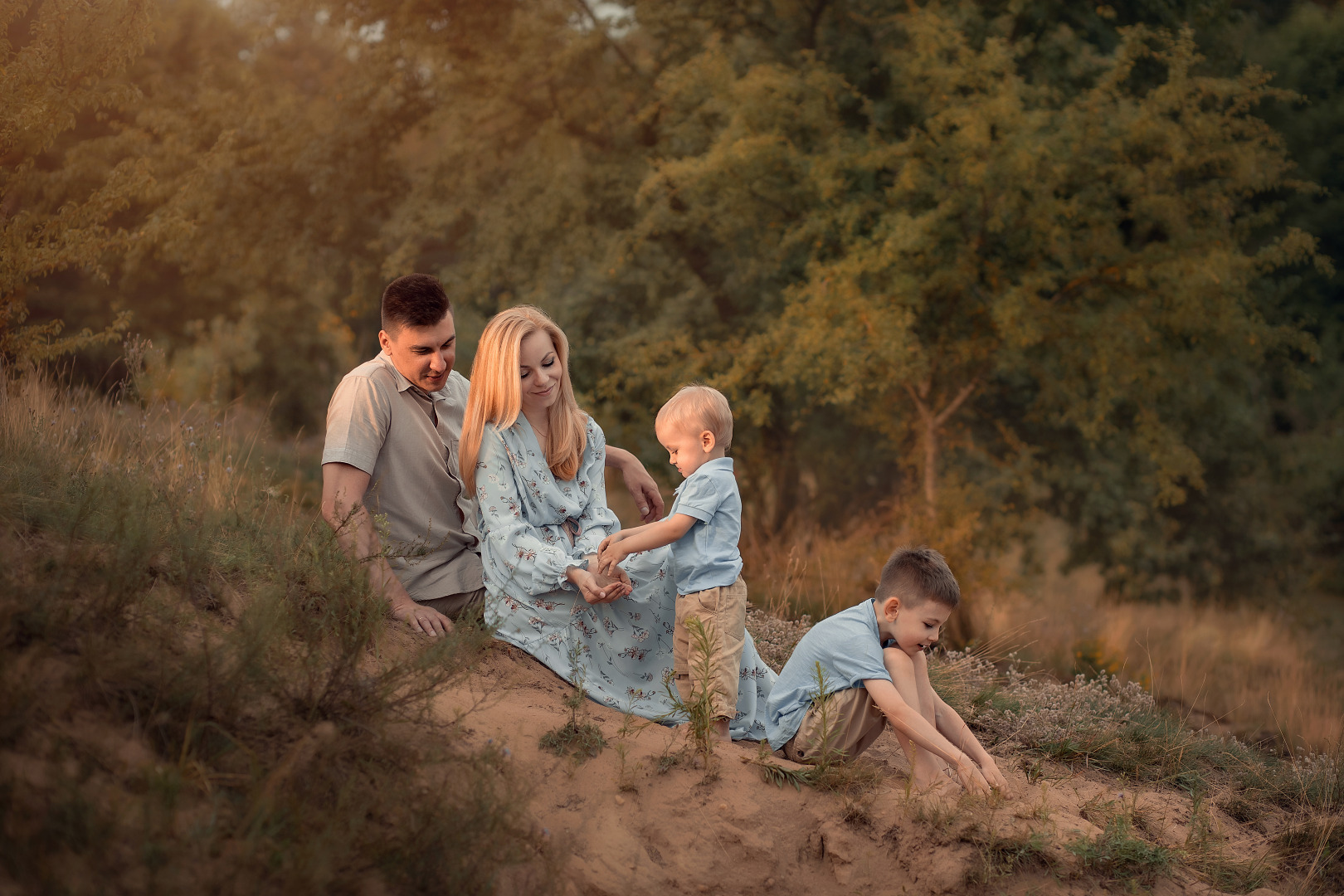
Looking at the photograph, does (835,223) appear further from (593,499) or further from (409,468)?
(409,468)

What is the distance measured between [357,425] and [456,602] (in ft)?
2.94

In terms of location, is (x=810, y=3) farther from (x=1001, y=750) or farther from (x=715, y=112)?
(x=1001, y=750)

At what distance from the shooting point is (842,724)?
3.69 meters

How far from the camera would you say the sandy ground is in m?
3.10

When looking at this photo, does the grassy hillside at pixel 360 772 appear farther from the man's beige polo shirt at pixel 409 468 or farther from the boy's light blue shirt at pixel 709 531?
the boy's light blue shirt at pixel 709 531

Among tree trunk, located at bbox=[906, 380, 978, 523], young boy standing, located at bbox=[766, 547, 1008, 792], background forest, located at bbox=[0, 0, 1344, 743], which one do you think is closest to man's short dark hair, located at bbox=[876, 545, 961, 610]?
young boy standing, located at bbox=[766, 547, 1008, 792]

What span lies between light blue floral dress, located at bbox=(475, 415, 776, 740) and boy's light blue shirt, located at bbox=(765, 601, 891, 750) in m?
0.18

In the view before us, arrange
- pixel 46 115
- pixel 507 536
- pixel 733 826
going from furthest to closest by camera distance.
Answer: pixel 46 115, pixel 507 536, pixel 733 826

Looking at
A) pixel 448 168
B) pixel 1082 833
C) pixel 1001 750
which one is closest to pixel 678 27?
pixel 448 168

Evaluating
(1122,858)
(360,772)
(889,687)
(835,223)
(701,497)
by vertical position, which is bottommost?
(1122,858)

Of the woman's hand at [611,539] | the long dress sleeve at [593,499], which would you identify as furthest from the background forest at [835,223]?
the woman's hand at [611,539]

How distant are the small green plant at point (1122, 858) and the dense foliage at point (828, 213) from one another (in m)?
5.56

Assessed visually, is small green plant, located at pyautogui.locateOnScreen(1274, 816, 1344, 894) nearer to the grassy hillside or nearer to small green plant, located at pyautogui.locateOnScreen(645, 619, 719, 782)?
the grassy hillside

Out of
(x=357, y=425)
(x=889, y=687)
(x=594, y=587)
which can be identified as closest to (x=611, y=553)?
(x=594, y=587)
